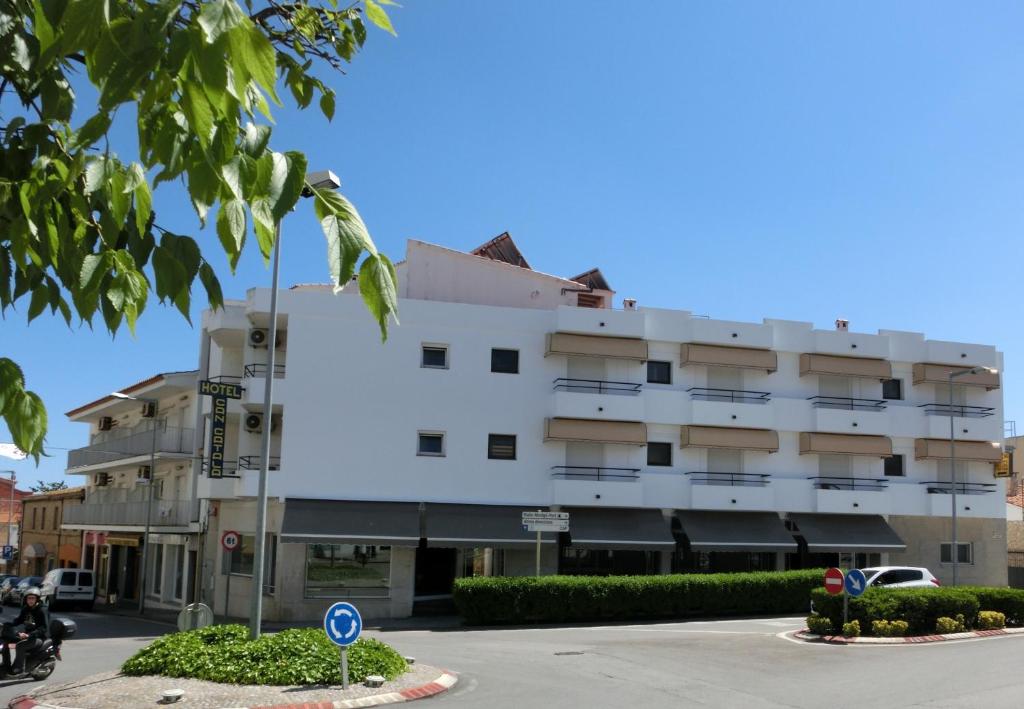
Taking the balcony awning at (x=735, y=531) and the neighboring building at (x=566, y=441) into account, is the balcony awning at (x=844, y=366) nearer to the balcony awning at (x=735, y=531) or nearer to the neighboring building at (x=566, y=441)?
the neighboring building at (x=566, y=441)

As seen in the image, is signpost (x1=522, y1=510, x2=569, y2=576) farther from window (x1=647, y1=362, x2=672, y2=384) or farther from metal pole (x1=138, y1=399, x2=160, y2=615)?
metal pole (x1=138, y1=399, x2=160, y2=615)

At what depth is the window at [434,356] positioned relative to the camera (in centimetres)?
3575

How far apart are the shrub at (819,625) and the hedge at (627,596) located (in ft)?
24.4

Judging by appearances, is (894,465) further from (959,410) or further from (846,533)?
(846,533)

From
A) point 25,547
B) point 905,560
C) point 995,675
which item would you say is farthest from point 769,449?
point 25,547

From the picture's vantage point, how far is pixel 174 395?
4591 centimetres

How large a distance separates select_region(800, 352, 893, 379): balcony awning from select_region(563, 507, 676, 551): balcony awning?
8.94 meters

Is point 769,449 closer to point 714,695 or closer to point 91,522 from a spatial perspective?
point 714,695

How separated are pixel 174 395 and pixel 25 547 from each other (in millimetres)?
31111

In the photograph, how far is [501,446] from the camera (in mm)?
36219

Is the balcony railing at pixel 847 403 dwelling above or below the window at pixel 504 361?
below

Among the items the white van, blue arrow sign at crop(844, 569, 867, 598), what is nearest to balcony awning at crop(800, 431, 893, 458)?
blue arrow sign at crop(844, 569, 867, 598)

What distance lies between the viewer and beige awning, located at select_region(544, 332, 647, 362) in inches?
1444

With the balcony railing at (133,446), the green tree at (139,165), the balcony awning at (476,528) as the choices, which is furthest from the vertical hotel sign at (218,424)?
the green tree at (139,165)
